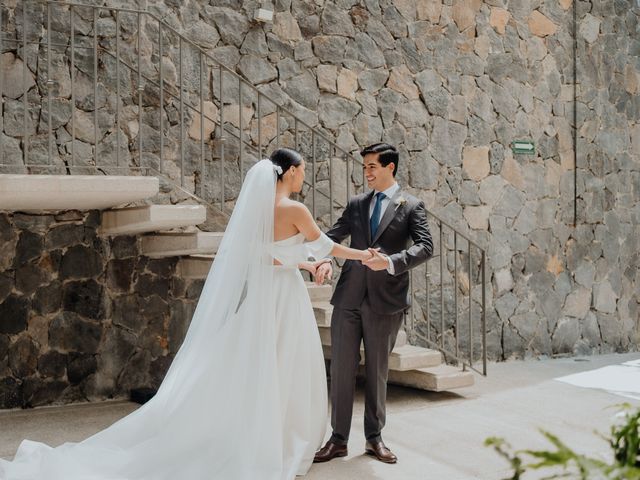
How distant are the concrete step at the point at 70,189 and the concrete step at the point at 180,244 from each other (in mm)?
532

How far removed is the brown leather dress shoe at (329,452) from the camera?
4246 mm

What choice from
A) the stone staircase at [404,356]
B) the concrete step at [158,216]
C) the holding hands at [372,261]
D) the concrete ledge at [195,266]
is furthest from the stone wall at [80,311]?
the holding hands at [372,261]

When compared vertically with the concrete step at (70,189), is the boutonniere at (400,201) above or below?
below

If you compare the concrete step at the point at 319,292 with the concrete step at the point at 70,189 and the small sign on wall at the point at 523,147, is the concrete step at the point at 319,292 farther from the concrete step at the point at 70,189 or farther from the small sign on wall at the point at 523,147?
the small sign on wall at the point at 523,147

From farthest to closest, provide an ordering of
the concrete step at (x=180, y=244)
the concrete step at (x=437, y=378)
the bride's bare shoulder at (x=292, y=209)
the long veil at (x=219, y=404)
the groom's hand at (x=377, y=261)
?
1. the concrete step at (x=437, y=378)
2. the concrete step at (x=180, y=244)
3. the groom's hand at (x=377, y=261)
4. the bride's bare shoulder at (x=292, y=209)
5. the long veil at (x=219, y=404)

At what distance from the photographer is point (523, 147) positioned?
8289 mm

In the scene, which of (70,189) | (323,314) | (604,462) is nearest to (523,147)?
(323,314)

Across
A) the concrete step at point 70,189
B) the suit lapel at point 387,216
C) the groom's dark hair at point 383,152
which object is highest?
the groom's dark hair at point 383,152

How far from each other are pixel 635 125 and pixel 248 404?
724 cm

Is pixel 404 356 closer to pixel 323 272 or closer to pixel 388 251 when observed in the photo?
pixel 388 251

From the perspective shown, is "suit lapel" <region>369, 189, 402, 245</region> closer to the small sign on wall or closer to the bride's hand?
the bride's hand

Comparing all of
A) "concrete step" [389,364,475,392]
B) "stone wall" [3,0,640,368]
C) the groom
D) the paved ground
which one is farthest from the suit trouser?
"stone wall" [3,0,640,368]

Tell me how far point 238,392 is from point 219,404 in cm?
10

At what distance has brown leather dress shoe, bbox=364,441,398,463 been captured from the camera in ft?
14.0
